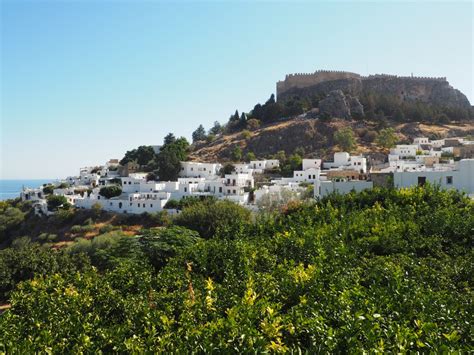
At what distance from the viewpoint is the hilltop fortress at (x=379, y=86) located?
6412 centimetres

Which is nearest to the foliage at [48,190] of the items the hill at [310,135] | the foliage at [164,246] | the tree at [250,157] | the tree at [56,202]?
the tree at [56,202]

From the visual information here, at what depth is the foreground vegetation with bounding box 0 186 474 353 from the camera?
181 inches

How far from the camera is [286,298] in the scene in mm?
6312

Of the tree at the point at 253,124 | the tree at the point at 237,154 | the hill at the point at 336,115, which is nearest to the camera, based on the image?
the tree at the point at 237,154

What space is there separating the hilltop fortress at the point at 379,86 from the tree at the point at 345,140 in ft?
54.5

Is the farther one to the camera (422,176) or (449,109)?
(449,109)

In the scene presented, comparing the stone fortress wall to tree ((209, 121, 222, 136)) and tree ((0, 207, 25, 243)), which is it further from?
tree ((0, 207, 25, 243))

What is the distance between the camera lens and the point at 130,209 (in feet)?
111

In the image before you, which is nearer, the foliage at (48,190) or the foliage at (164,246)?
the foliage at (164,246)

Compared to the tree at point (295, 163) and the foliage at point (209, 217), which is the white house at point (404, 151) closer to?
the tree at point (295, 163)

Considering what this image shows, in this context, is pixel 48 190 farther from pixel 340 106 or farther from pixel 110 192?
pixel 340 106

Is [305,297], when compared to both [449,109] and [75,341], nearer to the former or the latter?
[75,341]

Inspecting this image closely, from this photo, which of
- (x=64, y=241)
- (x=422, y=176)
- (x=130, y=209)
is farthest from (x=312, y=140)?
(x=422, y=176)

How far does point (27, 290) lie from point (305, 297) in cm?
548
